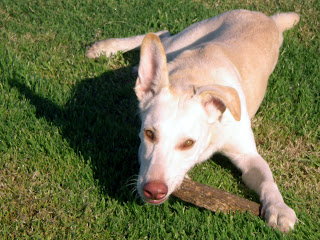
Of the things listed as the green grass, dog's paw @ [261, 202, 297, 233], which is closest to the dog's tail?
the green grass

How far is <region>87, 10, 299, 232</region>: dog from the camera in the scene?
129 inches

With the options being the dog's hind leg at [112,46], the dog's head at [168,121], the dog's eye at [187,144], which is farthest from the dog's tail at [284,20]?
the dog's eye at [187,144]

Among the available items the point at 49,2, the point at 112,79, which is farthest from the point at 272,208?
the point at 49,2

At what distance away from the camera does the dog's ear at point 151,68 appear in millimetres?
3459

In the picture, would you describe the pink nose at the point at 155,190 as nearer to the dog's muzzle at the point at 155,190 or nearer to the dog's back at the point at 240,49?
the dog's muzzle at the point at 155,190

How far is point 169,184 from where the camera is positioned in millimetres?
3209

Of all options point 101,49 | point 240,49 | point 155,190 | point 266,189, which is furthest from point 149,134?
point 101,49

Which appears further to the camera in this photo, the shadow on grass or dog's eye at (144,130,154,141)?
the shadow on grass

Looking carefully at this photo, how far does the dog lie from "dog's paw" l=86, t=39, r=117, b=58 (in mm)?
963

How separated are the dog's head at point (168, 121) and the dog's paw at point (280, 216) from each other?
0.67 metres

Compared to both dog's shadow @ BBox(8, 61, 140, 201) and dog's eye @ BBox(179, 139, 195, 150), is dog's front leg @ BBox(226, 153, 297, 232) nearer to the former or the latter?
dog's eye @ BBox(179, 139, 195, 150)

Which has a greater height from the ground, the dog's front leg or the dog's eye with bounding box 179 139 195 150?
the dog's eye with bounding box 179 139 195 150

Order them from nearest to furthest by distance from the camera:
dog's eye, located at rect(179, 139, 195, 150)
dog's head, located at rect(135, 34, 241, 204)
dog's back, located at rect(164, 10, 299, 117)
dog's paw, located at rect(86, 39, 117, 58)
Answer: dog's head, located at rect(135, 34, 241, 204)
dog's eye, located at rect(179, 139, 195, 150)
dog's back, located at rect(164, 10, 299, 117)
dog's paw, located at rect(86, 39, 117, 58)

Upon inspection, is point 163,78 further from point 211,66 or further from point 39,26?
point 39,26
